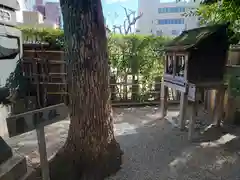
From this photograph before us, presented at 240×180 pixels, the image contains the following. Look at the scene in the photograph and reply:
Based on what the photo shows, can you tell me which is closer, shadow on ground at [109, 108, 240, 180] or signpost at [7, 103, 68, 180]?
signpost at [7, 103, 68, 180]

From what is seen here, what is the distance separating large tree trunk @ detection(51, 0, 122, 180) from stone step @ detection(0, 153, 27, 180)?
1.14 ft

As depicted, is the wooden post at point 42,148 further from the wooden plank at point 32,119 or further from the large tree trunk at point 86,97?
the large tree trunk at point 86,97

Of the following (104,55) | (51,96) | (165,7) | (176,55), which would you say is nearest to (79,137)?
(104,55)

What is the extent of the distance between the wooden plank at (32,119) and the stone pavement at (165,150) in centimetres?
117

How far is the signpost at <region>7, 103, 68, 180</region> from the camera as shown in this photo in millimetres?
1687

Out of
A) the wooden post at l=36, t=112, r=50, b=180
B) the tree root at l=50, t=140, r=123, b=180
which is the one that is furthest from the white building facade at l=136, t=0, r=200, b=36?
the wooden post at l=36, t=112, r=50, b=180

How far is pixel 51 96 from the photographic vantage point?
18.7 ft

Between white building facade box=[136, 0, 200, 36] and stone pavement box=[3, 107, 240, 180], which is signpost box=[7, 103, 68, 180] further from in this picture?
white building facade box=[136, 0, 200, 36]

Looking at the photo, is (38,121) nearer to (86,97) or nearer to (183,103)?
(86,97)

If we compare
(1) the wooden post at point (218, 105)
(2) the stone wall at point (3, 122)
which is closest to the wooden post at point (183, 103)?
(1) the wooden post at point (218, 105)

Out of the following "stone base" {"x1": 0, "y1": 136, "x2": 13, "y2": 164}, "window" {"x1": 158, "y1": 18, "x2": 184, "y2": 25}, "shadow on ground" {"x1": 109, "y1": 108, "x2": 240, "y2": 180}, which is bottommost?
"shadow on ground" {"x1": 109, "y1": 108, "x2": 240, "y2": 180}

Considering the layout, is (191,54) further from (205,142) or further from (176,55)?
(205,142)

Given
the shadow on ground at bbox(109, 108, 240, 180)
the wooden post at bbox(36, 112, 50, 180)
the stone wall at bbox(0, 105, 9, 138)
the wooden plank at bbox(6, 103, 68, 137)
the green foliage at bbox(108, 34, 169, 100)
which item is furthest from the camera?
the green foliage at bbox(108, 34, 169, 100)

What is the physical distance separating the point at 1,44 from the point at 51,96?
2023mm
